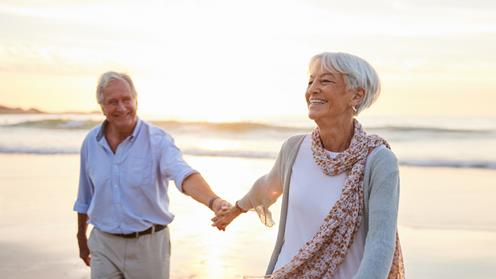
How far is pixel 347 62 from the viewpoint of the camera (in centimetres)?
356

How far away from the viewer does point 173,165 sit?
4.69 m

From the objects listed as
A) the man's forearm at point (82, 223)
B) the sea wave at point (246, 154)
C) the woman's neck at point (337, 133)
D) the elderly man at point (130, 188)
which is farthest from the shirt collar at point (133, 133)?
the sea wave at point (246, 154)

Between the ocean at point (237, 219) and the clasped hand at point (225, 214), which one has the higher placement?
the clasped hand at point (225, 214)

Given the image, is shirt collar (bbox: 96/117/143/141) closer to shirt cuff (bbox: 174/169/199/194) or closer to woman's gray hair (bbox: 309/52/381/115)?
shirt cuff (bbox: 174/169/199/194)

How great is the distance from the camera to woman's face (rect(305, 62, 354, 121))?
11.8ft

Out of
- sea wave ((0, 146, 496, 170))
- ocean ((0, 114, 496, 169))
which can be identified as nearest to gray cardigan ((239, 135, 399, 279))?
sea wave ((0, 146, 496, 170))

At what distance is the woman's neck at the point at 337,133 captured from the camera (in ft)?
12.0

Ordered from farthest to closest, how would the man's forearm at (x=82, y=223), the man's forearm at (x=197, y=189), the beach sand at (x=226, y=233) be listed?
the beach sand at (x=226, y=233), the man's forearm at (x=82, y=223), the man's forearm at (x=197, y=189)

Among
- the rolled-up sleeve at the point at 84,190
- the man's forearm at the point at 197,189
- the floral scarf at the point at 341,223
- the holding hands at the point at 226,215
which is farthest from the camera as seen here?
the rolled-up sleeve at the point at 84,190

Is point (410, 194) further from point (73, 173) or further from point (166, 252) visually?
point (166, 252)

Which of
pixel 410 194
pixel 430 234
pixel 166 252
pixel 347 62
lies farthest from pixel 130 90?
pixel 410 194

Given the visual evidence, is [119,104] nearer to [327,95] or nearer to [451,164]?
[327,95]

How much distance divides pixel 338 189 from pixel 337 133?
0.90 ft

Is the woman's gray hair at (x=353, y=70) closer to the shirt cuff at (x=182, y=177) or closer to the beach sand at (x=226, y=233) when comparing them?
the shirt cuff at (x=182, y=177)
